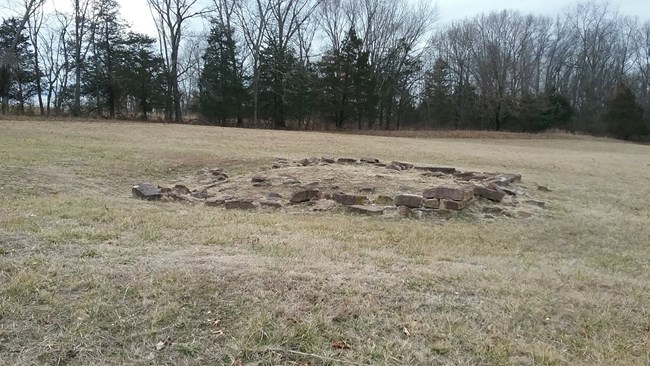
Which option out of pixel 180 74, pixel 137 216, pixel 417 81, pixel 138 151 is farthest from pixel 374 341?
pixel 417 81

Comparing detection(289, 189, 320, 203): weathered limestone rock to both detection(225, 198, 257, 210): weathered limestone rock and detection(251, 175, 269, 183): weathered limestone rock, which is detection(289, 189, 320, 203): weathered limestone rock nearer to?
detection(225, 198, 257, 210): weathered limestone rock

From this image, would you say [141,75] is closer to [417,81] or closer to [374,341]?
[417,81]

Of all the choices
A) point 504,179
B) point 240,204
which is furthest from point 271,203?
point 504,179

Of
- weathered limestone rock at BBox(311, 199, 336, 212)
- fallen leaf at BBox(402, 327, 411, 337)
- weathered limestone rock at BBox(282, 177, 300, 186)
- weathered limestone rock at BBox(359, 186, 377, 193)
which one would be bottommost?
fallen leaf at BBox(402, 327, 411, 337)

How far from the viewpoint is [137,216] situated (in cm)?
520

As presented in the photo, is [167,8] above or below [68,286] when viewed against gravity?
above

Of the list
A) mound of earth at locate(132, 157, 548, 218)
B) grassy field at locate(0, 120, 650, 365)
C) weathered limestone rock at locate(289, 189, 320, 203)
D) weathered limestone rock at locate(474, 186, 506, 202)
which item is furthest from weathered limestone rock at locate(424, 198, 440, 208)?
weathered limestone rock at locate(289, 189, 320, 203)

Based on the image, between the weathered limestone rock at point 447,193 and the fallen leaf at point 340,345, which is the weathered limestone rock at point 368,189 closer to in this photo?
the weathered limestone rock at point 447,193

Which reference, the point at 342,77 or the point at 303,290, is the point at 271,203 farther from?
the point at 342,77

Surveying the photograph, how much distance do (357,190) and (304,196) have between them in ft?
4.42

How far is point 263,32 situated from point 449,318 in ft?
121

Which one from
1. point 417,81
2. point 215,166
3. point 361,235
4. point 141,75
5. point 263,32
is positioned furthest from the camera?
point 417,81

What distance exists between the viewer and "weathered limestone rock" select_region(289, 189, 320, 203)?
7.20 m

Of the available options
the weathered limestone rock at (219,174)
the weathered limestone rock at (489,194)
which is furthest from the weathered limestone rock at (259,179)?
the weathered limestone rock at (489,194)
